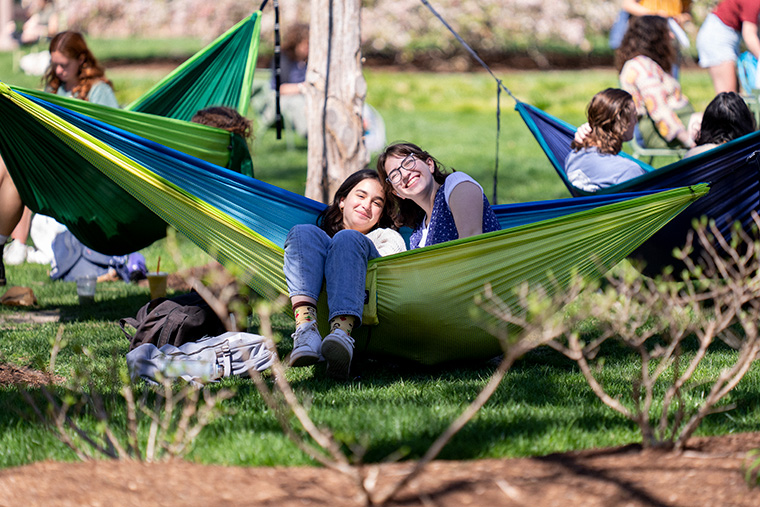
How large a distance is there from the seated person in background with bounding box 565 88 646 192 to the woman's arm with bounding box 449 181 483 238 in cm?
130

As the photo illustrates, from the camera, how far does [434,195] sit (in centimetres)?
323

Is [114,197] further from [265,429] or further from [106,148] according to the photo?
[265,429]

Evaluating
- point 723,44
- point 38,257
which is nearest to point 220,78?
point 38,257

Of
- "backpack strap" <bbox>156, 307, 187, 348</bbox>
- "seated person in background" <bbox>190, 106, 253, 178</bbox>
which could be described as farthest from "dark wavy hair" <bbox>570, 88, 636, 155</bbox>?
"backpack strap" <bbox>156, 307, 187, 348</bbox>

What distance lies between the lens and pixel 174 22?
67.5 feet

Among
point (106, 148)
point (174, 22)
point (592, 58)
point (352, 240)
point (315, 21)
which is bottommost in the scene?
point (352, 240)

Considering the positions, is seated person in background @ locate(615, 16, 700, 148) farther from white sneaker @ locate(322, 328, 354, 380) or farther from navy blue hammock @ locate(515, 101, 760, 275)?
white sneaker @ locate(322, 328, 354, 380)

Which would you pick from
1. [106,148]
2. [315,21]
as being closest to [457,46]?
[315,21]

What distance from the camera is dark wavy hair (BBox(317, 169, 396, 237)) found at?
3363mm

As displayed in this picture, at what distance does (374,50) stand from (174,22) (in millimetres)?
6694

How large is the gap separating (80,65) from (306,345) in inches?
117

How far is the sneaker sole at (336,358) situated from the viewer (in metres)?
2.70

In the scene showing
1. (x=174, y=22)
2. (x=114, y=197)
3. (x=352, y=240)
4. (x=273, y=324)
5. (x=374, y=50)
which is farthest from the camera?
Answer: (x=174, y=22)

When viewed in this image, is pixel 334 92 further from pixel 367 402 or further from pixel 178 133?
pixel 367 402
